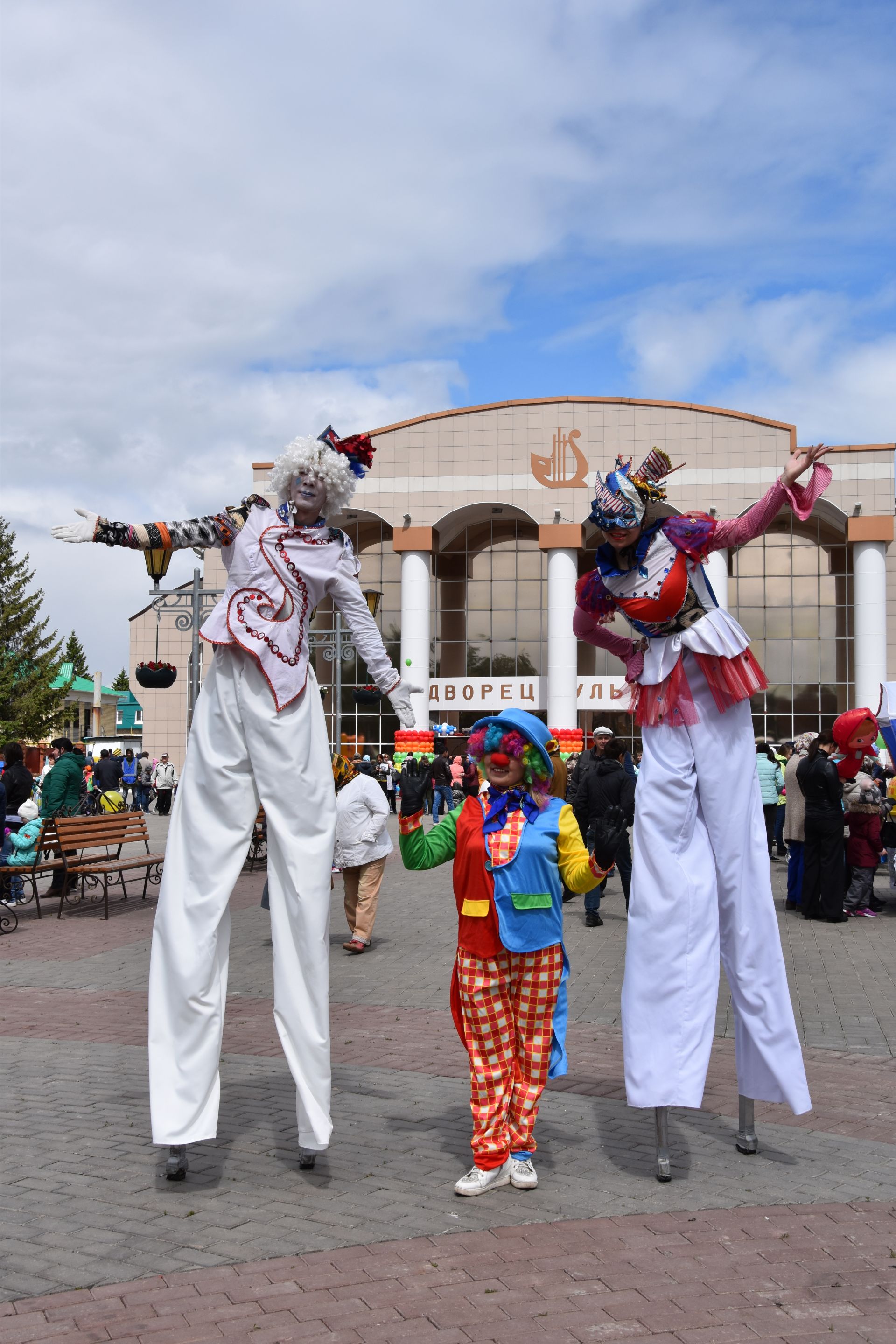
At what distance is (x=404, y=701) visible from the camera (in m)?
4.48

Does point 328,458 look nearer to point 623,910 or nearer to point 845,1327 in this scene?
point 845,1327

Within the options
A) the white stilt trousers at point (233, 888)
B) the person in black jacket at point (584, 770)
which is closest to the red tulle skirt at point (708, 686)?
the white stilt trousers at point (233, 888)

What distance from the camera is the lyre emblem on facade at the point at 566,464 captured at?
38281 mm

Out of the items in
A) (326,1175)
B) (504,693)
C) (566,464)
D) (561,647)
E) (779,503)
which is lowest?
(326,1175)

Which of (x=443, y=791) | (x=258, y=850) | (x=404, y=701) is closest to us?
(x=404, y=701)

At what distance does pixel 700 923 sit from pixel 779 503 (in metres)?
1.47

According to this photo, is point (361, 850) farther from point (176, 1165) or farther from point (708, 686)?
point (708, 686)

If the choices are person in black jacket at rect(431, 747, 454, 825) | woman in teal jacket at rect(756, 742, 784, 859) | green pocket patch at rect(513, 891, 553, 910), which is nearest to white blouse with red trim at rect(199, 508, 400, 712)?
green pocket patch at rect(513, 891, 553, 910)

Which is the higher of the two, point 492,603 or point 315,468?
point 492,603

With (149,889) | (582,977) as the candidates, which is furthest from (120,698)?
(582,977)

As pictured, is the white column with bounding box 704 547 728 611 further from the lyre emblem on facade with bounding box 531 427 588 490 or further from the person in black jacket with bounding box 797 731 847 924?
the person in black jacket with bounding box 797 731 847 924

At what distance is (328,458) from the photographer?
4.44 meters

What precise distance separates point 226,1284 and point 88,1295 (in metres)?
0.36

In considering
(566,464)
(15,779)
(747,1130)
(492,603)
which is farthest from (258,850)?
(492,603)
